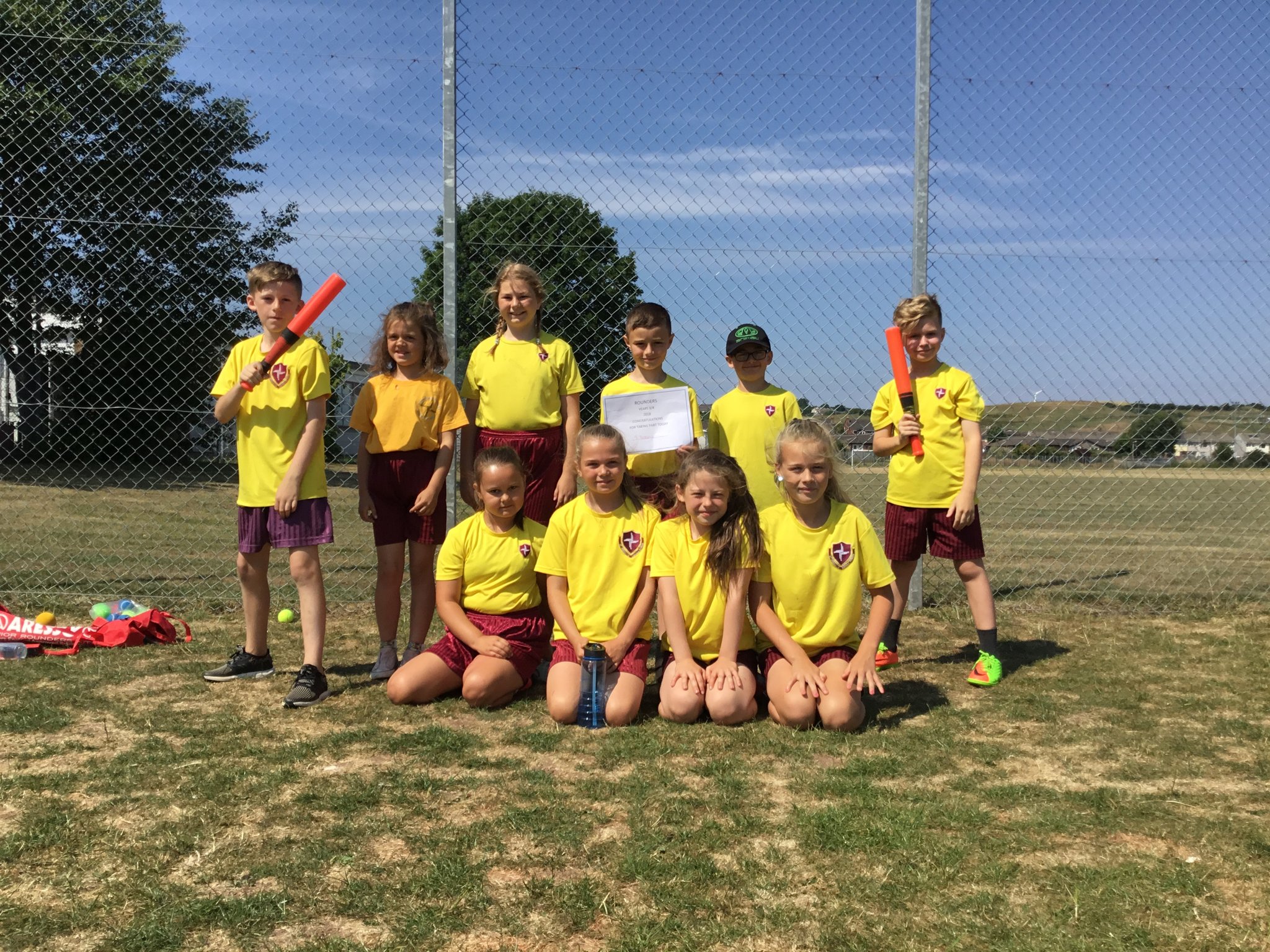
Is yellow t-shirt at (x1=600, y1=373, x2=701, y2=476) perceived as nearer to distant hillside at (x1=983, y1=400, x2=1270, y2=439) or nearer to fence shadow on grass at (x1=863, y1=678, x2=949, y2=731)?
fence shadow on grass at (x1=863, y1=678, x2=949, y2=731)

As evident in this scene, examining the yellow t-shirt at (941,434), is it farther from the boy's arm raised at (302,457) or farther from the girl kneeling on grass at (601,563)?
the boy's arm raised at (302,457)

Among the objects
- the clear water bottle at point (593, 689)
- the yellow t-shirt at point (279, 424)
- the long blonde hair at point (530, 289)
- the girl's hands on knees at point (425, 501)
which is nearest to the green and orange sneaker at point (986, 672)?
the clear water bottle at point (593, 689)

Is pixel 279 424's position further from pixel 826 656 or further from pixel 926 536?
pixel 926 536

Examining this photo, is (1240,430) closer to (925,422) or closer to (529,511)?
(925,422)

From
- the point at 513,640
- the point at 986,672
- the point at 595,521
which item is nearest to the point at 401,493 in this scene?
the point at 513,640

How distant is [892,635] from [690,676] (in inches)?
57.1

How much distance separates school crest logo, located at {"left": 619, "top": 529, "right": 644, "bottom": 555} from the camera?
14.0 feet

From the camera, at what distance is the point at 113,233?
8.34 metres

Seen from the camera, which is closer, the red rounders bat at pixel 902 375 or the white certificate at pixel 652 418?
the white certificate at pixel 652 418

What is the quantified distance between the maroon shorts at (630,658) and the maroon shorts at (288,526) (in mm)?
1055

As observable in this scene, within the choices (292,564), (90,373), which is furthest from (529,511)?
(90,373)

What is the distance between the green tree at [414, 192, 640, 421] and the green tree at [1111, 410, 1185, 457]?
11.3 ft

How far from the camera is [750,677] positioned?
4.07 metres

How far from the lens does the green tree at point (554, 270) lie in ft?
18.5
